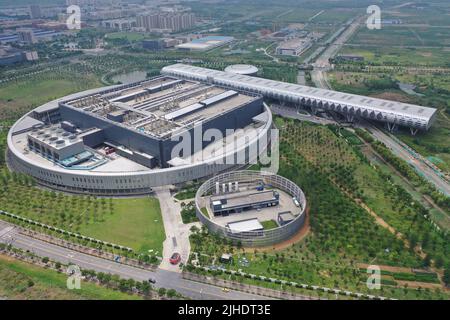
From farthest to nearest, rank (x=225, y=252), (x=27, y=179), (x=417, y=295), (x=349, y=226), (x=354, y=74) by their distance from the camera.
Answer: (x=354, y=74), (x=27, y=179), (x=349, y=226), (x=225, y=252), (x=417, y=295)

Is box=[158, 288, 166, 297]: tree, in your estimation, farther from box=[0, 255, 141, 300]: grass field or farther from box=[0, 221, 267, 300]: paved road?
box=[0, 255, 141, 300]: grass field

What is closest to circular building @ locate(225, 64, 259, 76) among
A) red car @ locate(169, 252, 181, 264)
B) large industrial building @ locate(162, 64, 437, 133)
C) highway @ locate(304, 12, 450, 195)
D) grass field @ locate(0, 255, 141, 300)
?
large industrial building @ locate(162, 64, 437, 133)

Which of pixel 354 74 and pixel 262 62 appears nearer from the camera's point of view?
pixel 354 74

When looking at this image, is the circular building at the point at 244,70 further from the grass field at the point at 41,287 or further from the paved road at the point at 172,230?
the grass field at the point at 41,287

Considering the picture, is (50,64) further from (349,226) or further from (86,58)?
(349,226)

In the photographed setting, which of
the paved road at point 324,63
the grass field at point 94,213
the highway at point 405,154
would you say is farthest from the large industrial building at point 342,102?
the grass field at point 94,213

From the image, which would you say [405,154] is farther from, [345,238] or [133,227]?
[133,227]

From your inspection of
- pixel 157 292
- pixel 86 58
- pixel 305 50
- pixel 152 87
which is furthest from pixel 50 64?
pixel 157 292
